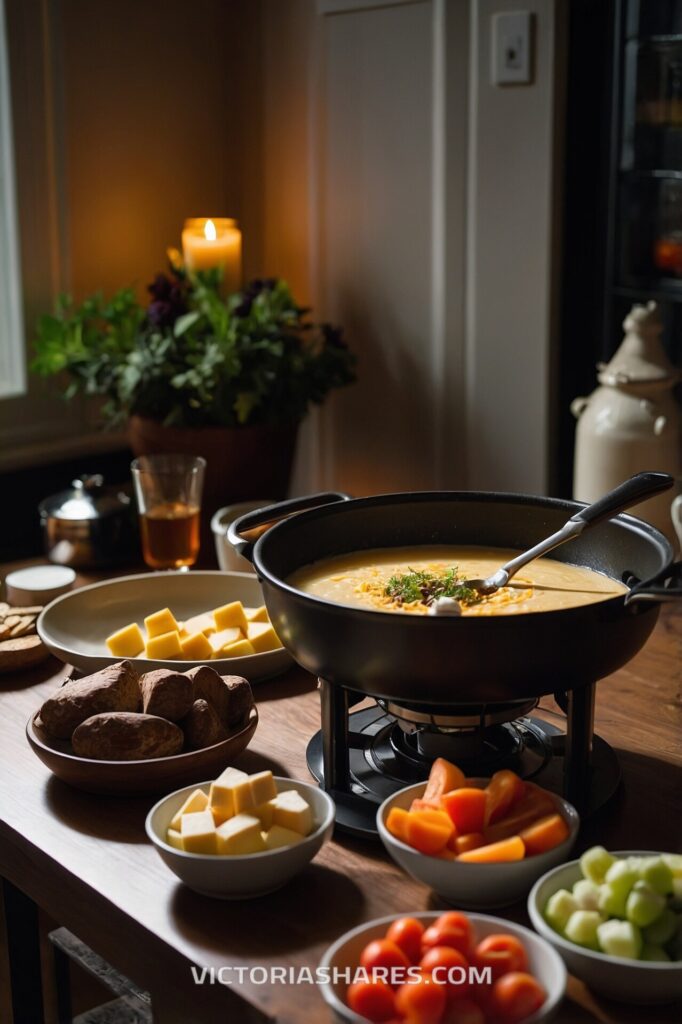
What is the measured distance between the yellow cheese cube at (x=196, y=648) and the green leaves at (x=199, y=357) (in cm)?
69

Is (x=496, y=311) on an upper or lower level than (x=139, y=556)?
upper

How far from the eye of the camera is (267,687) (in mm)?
1582

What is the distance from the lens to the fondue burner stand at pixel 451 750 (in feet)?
3.92

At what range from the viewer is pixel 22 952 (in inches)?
57.0

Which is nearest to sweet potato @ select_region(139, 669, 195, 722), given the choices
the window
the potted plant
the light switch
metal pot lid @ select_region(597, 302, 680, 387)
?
the potted plant

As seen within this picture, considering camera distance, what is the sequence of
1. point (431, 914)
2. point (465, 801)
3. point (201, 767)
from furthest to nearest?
point (201, 767), point (465, 801), point (431, 914)

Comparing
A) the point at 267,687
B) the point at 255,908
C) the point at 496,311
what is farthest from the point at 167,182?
the point at 255,908

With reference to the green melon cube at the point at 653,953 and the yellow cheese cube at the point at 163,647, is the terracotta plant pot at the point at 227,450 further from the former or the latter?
the green melon cube at the point at 653,953

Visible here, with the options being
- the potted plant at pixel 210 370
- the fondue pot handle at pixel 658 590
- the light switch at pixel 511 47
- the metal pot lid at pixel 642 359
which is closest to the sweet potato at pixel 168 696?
the fondue pot handle at pixel 658 590

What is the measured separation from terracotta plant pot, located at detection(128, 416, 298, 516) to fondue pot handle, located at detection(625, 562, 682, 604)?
117cm

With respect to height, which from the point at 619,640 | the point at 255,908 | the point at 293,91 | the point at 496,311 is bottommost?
the point at 255,908

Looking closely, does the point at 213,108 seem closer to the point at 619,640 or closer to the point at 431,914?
the point at 619,640

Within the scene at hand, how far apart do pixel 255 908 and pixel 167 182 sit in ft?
Answer: 6.27

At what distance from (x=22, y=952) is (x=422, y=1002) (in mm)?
746
